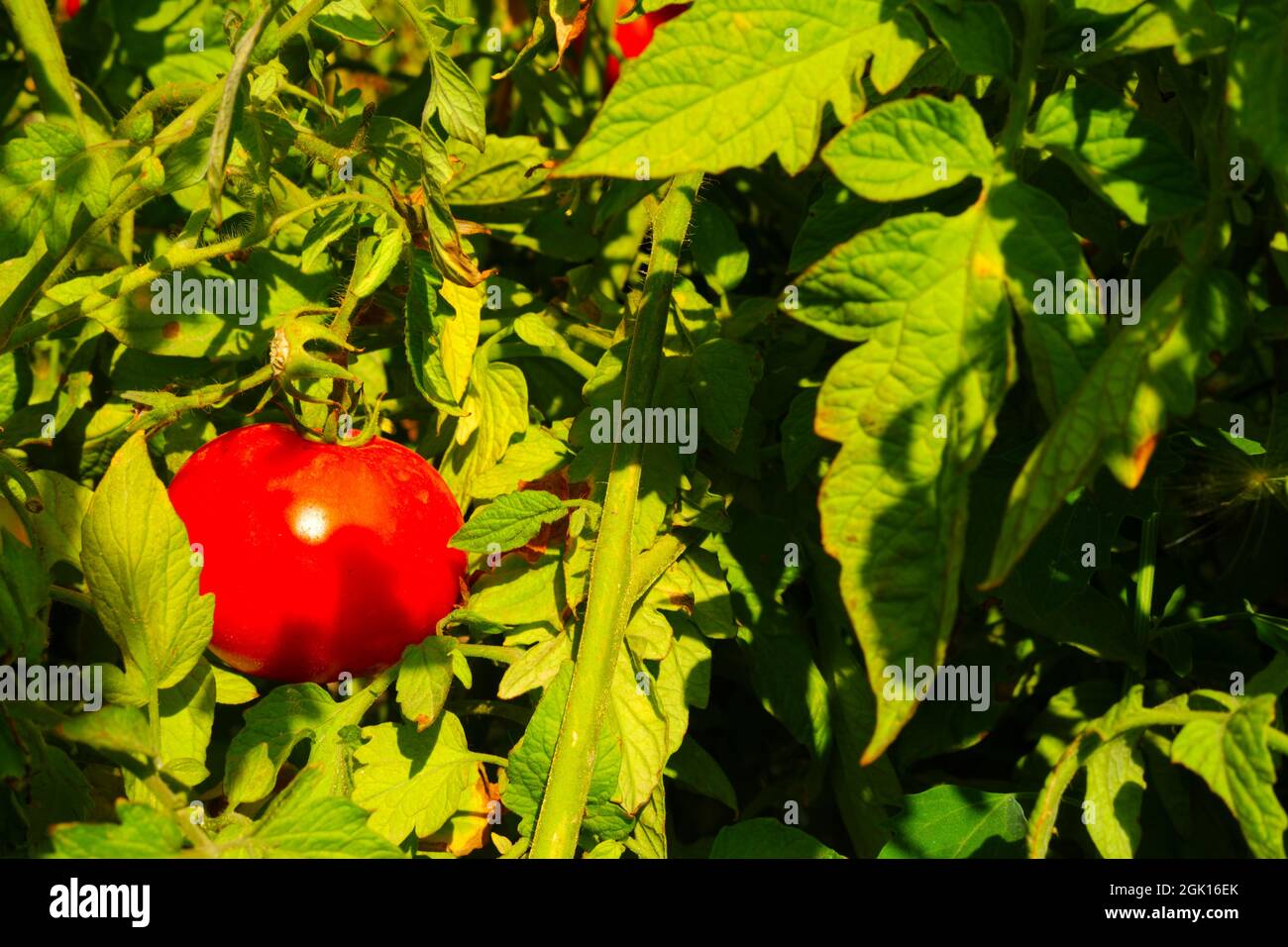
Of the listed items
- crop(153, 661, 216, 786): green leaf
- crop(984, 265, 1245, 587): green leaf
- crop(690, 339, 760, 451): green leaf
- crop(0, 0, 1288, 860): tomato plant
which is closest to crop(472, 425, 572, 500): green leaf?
crop(0, 0, 1288, 860): tomato plant

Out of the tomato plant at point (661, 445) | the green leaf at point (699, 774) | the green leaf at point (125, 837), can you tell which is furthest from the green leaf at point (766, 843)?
the green leaf at point (125, 837)

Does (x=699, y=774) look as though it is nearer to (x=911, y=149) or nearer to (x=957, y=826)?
(x=957, y=826)

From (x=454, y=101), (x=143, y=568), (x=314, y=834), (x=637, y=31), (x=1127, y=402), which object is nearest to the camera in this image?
(x=1127, y=402)

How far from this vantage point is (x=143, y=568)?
2.32 feet

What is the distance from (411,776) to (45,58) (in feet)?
2.03

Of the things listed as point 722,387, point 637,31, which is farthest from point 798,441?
point 637,31

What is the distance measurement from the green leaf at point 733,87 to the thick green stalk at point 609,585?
0.83ft

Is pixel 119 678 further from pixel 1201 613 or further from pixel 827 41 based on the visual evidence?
pixel 1201 613

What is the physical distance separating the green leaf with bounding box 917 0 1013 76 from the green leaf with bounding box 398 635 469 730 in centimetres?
47

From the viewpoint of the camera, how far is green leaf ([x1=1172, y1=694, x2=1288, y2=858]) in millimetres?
604

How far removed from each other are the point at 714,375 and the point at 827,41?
0.27 m

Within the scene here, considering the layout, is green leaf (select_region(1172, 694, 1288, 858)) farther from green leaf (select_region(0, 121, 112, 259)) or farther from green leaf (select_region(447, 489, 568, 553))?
green leaf (select_region(0, 121, 112, 259))
